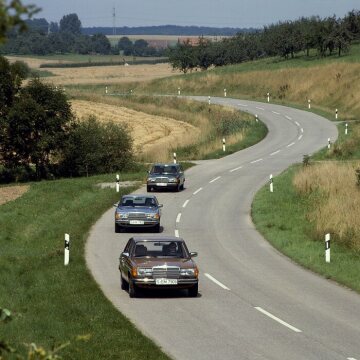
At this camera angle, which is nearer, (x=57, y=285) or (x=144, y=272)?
(x=144, y=272)

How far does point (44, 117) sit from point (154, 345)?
36490 mm

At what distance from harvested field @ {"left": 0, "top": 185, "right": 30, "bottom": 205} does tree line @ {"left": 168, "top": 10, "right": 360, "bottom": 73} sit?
6601 cm

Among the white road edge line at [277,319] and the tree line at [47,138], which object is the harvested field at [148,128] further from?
the white road edge line at [277,319]

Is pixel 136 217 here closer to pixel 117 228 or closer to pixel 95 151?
pixel 117 228

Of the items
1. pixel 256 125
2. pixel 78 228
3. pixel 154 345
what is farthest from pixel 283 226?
pixel 256 125

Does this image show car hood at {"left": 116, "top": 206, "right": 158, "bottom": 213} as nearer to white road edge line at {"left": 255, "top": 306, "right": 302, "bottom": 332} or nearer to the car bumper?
the car bumper

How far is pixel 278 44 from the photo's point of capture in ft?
396

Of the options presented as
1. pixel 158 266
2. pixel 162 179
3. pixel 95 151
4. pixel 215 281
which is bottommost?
pixel 95 151

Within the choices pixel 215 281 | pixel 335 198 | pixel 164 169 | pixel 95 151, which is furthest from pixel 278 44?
pixel 215 281

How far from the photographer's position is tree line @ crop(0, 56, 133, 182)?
168 ft

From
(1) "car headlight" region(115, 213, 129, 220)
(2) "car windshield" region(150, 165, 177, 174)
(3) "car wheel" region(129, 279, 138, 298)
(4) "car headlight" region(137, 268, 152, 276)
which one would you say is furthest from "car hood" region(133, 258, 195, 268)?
(2) "car windshield" region(150, 165, 177, 174)

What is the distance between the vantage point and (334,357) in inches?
600

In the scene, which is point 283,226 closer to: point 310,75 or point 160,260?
point 160,260

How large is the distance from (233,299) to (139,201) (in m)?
13.2
